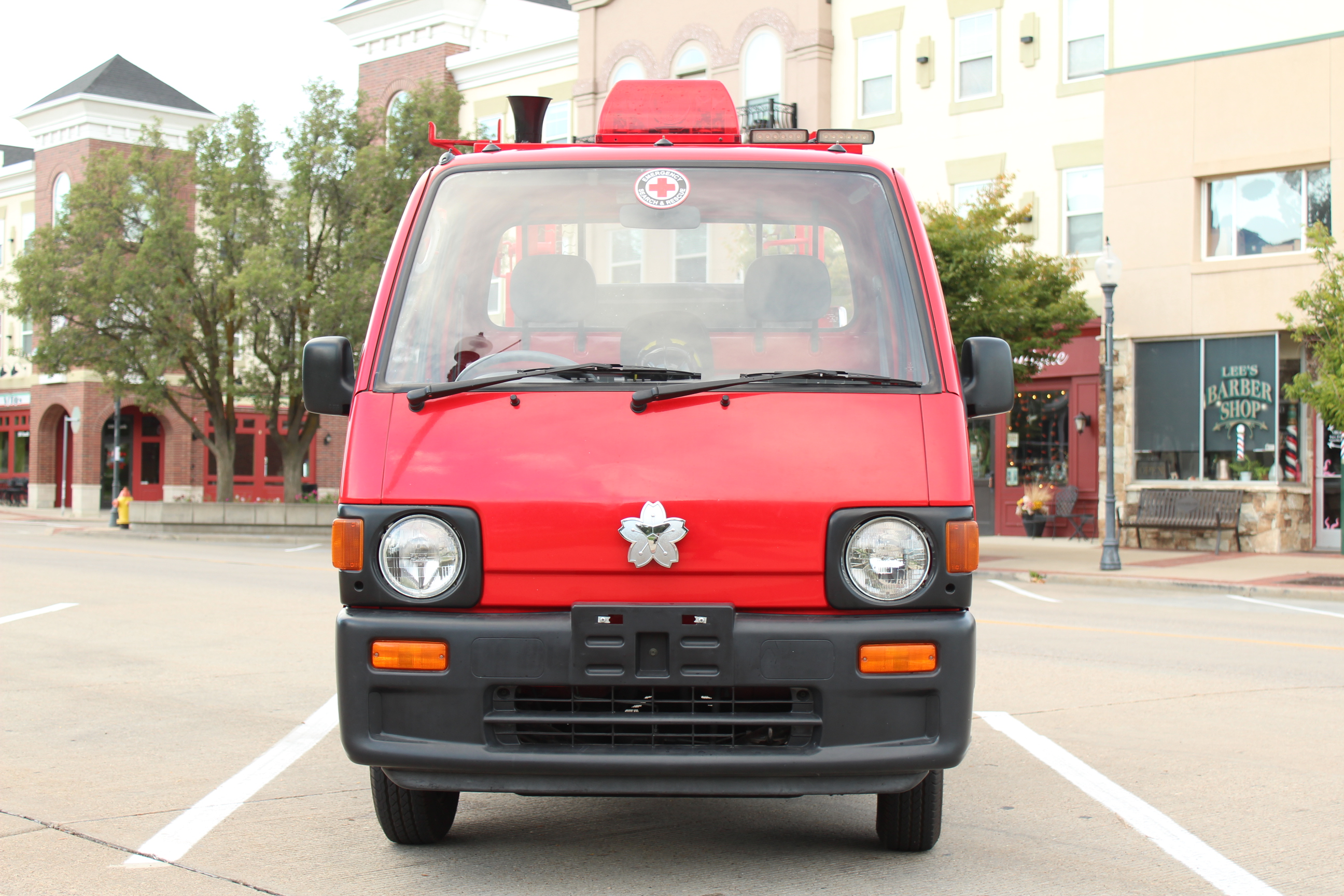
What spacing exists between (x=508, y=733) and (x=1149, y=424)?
2276 cm

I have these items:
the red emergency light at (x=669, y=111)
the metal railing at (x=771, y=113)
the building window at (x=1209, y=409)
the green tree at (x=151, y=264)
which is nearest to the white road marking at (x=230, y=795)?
the red emergency light at (x=669, y=111)

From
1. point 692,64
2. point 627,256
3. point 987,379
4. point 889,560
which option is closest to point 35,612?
point 627,256

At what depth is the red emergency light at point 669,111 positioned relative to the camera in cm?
659

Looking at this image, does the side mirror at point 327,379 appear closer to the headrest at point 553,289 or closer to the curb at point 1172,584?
the headrest at point 553,289

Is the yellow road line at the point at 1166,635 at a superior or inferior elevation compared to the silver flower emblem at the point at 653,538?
inferior

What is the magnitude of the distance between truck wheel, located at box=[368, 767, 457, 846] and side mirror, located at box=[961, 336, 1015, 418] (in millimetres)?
2196

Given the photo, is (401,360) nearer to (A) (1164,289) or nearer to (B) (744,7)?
(A) (1164,289)

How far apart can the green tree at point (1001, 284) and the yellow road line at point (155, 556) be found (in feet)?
33.6

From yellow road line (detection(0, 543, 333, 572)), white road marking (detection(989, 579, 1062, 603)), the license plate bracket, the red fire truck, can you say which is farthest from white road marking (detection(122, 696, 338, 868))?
yellow road line (detection(0, 543, 333, 572))

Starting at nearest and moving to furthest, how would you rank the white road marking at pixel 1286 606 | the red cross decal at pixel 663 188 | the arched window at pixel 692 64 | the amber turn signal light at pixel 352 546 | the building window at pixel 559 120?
the amber turn signal light at pixel 352 546
the red cross decal at pixel 663 188
the white road marking at pixel 1286 606
the arched window at pixel 692 64
the building window at pixel 559 120

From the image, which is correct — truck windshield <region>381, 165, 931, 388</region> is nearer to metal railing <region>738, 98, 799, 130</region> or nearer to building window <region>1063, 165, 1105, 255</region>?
building window <region>1063, 165, 1105, 255</region>

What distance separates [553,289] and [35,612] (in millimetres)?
10642

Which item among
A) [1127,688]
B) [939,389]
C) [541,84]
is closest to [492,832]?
[939,389]

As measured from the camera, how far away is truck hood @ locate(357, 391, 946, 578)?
4180mm
